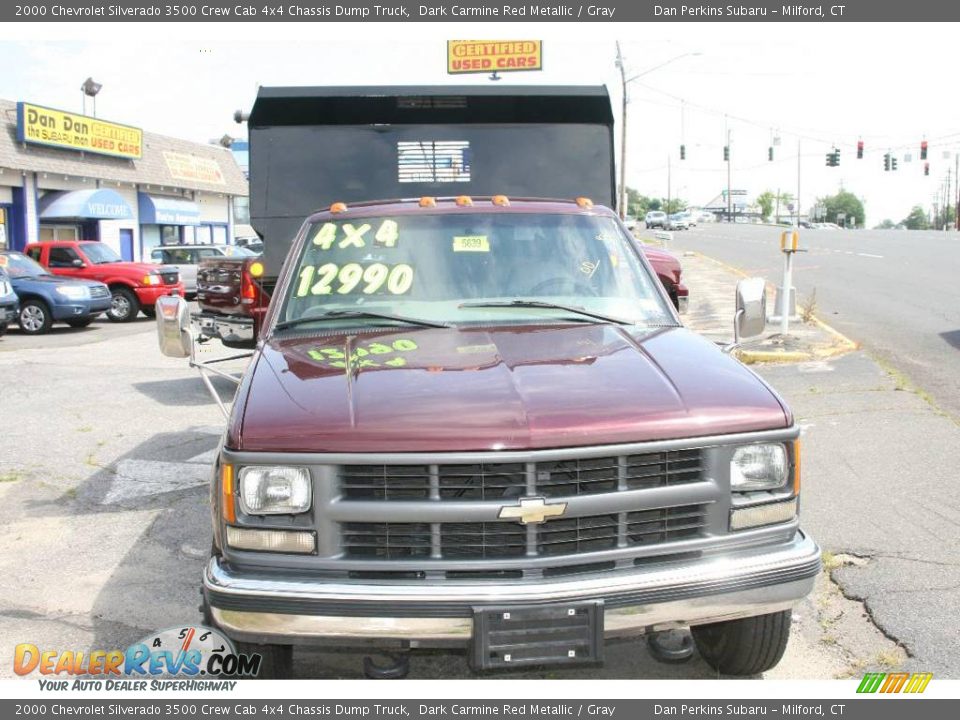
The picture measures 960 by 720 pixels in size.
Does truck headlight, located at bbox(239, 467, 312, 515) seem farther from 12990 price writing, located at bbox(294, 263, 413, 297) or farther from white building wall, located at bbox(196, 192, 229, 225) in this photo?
white building wall, located at bbox(196, 192, 229, 225)

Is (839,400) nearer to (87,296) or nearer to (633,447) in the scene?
(633,447)

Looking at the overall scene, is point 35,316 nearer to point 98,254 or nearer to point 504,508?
point 98,254

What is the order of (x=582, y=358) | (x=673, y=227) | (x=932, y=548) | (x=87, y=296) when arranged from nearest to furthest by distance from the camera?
(x=582, y=358)
(x=932, y=548)
(x=87, y=296)
(x=673, y=227)

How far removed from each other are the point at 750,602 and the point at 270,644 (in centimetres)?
164

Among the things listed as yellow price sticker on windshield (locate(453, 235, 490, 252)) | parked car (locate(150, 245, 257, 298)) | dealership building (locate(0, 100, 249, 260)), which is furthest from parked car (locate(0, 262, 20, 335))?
yellow price sticker on windshield (locate(453, 235, 490, 252))

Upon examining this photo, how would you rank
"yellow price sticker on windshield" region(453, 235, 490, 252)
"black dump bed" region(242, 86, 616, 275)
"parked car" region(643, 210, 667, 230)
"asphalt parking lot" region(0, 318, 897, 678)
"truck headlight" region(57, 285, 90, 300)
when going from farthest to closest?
"parked car" region(643, 210, 667, 230) → "truck headlight" region(57, 285, 90, 300) → "black dump bed" region(242, 86, 616, 275) → "yellow price sticker on windshield" region(453, 235, 490, 252) → "asphalt parking lot" region(0, 318, 897, 678)

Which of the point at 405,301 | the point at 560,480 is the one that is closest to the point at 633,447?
the point at 560,480

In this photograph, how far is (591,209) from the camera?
A: 5008mm

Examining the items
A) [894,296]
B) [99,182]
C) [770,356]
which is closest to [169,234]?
[99,182]

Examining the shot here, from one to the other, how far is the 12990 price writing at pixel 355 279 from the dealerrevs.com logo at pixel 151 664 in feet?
5.42

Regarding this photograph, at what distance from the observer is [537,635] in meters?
2.95

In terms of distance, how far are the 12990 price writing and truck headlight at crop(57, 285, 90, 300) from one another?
15019mm

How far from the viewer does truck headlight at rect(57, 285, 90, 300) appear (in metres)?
17.9
